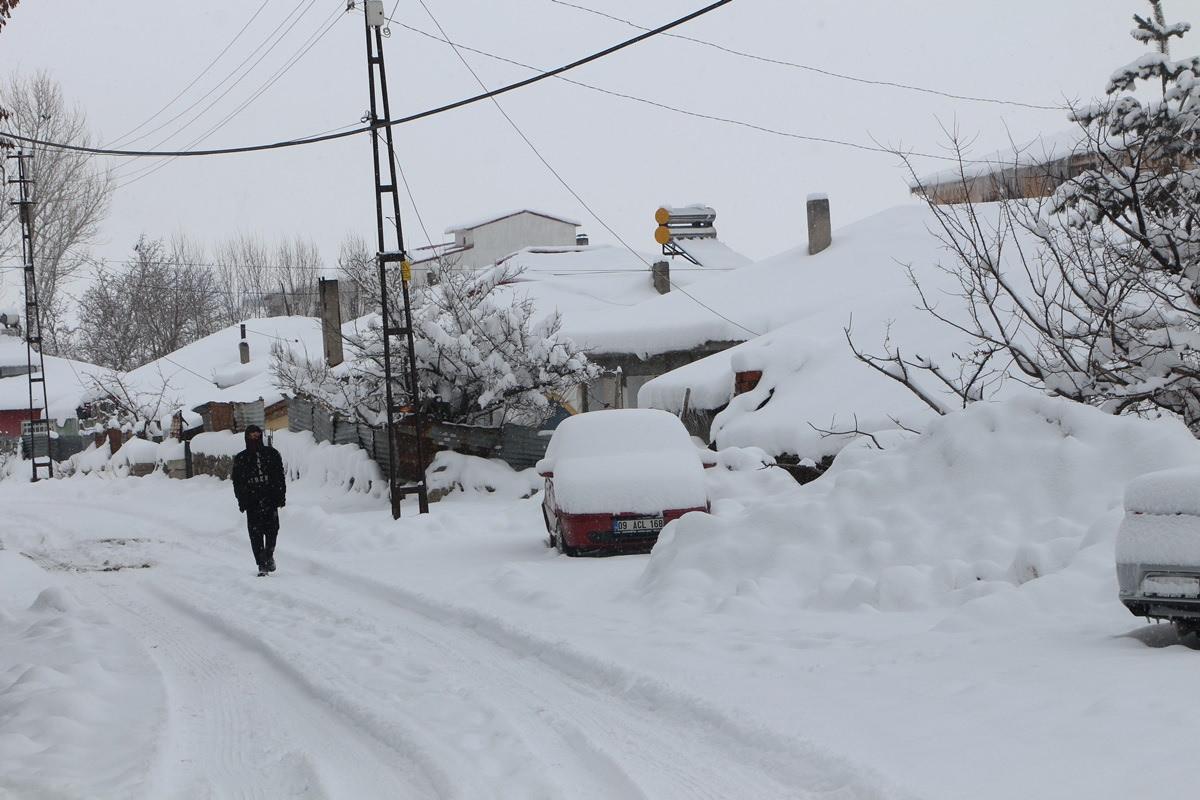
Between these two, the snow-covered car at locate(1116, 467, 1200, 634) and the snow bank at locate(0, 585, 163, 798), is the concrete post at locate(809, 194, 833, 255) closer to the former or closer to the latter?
the snow bank at locate(0, 585, 163, 798)

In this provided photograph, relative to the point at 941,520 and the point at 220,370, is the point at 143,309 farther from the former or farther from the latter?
the point at 941,520

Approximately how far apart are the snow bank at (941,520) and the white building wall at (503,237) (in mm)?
58825

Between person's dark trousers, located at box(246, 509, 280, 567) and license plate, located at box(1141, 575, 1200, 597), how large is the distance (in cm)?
985

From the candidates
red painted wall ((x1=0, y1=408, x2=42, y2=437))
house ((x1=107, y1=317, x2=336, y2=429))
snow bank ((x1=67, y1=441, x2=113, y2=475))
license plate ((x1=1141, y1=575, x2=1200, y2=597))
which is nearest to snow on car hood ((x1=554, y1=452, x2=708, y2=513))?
license plate ((x1=1141, y1=575, x2=1200, y2=597))

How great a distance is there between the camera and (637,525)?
1313 cm

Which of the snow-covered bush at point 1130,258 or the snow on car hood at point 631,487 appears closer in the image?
the snow-covered bush at point 1130,258

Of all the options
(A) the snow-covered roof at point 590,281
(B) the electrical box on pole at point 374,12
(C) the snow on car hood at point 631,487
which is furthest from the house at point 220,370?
(C) the snow on car hood at point 631,487

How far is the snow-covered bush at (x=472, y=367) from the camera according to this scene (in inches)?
870

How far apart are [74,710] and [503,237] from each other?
63853mm

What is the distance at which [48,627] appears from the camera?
32.9 feet

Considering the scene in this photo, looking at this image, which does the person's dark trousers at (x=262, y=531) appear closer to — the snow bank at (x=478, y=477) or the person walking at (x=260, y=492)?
the person walking at (x=260, y=492)

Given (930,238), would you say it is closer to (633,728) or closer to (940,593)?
(940,593)

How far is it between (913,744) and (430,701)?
113 inches

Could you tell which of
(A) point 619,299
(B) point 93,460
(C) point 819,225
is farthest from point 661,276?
(B) point 93,460
